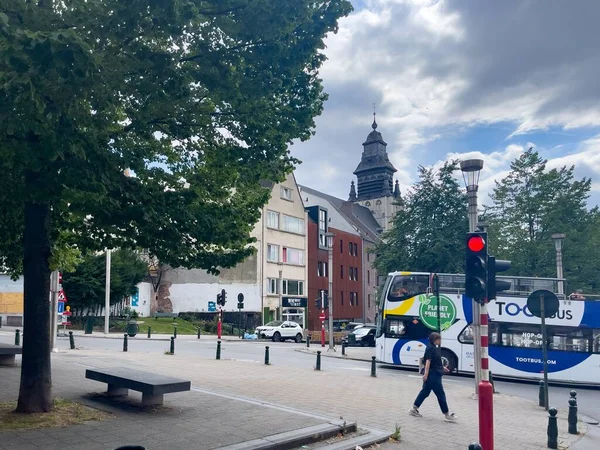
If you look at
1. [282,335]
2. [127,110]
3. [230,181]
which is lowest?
[282,335]

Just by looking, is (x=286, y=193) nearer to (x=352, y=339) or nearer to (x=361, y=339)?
(x=352, y=339)

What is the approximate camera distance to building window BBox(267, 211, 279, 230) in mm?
53469

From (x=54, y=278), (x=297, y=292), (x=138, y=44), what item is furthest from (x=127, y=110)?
(x=297, y=292)

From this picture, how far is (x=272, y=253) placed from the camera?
54.0 meters

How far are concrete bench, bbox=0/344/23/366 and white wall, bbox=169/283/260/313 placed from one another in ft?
121

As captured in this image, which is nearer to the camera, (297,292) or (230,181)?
(230,181)

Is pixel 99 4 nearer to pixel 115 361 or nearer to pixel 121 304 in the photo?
pixel 115 361

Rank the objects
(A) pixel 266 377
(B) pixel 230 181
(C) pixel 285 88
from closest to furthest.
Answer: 1. (C) pixel 285 88
2. (B) pixel 230 181
3. (A) pixel 266 377

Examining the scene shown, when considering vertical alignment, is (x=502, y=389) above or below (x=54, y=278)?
below

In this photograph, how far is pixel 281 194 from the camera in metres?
55.2

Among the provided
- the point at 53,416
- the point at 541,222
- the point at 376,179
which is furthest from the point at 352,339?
the point at 376,179

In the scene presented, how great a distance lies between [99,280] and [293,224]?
63.6 ft

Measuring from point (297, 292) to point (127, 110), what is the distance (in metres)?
48.6

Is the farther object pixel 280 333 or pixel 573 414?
pixel 280 333
